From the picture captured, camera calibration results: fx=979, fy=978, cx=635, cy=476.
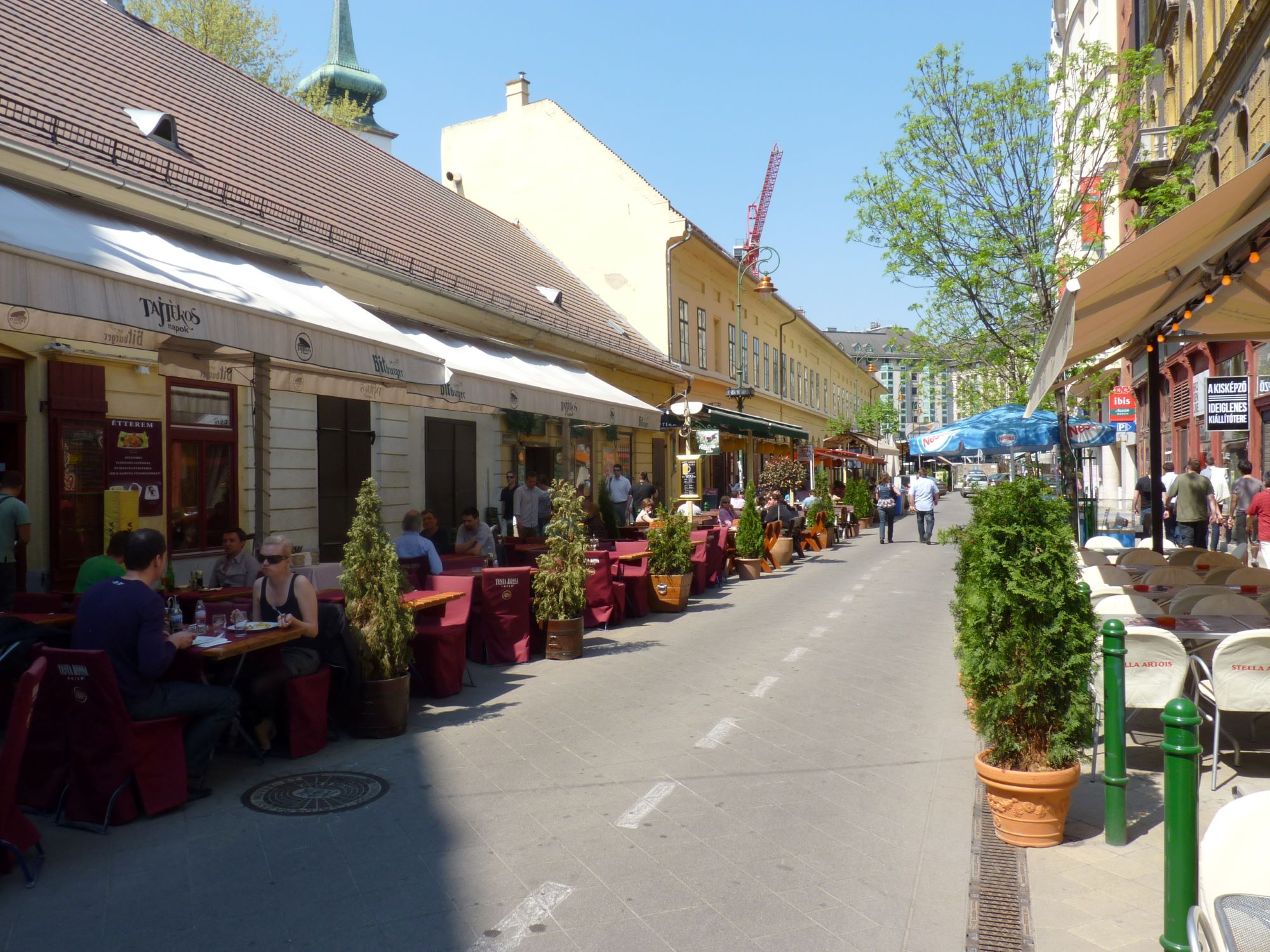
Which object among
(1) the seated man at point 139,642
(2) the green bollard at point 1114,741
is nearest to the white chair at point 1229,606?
(2) the green bollard at point 1114,741

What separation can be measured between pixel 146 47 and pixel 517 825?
15.3 metres

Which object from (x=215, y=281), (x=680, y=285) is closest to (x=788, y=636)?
(x=215, y=281)

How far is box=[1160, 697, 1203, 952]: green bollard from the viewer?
2.87 m

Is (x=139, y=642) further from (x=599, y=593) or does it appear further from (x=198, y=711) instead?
(x=599, y=593)

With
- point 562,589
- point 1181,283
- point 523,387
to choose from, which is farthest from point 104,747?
point 1181,283

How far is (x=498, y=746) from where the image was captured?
6.32 metres

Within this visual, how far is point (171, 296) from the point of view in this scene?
6387mm

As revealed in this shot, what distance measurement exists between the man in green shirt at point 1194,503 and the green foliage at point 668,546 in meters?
8.59

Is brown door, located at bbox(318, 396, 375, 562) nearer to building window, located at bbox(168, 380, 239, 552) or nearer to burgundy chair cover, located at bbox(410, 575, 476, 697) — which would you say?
building window, located at bbox(168, 380, 239, 552)

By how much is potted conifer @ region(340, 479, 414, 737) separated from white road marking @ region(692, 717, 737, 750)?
203 centimetres

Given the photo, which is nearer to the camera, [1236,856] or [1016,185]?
[1236,856]

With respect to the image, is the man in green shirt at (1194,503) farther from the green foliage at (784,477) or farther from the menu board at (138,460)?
the menu board at (138,460)

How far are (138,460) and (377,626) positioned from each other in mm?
5266

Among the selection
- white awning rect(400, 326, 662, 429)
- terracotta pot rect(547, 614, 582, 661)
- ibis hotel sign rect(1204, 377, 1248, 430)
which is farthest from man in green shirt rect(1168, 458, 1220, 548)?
terracotta pot rect(547, 614, 582, 661)
